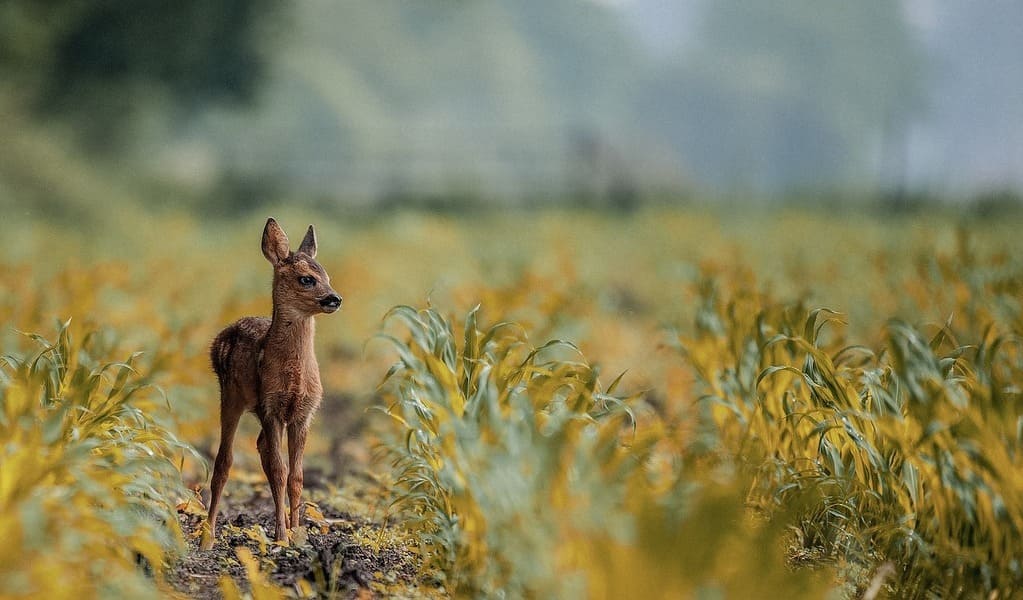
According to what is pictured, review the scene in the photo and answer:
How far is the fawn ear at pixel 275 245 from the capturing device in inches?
96.1

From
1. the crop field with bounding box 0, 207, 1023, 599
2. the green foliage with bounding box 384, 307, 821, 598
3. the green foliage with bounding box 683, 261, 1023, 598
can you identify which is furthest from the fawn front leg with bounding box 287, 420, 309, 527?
the green foliage with bounding box 683, 261, 1023, 598

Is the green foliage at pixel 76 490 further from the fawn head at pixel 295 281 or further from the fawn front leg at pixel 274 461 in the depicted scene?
the fawn head at pixel 295 281

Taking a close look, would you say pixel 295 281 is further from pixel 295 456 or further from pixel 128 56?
pixel 128 56

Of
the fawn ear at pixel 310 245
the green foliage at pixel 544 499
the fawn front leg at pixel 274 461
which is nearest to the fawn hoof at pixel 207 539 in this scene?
the fawn front leg at pixel 274 461

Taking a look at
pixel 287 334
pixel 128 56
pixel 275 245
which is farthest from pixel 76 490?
pixel 128 56

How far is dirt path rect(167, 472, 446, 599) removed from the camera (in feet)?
7.98

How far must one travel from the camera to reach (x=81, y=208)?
434 inches

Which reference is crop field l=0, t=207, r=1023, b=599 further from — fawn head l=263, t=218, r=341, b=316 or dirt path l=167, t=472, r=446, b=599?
fawn head l=263, t=218, r=341, b=316

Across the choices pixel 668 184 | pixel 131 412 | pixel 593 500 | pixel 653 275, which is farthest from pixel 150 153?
pixel 593 500

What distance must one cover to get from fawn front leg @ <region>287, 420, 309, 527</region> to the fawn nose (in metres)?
0.30

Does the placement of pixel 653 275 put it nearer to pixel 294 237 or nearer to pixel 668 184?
pixel 294 237

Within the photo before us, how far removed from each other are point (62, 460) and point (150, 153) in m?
11.6

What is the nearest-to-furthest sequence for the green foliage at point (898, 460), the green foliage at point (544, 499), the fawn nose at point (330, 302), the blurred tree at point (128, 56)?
1. the green foliage at point (544, 499)
2. the green foliage at point (898, 460)
3. the fawn nose at point (330, 302)
4. the blurred tree at point (128, 56)

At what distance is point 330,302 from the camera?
2.41 meters
